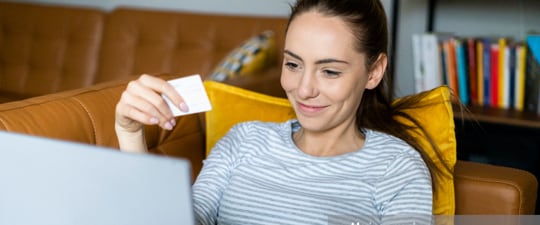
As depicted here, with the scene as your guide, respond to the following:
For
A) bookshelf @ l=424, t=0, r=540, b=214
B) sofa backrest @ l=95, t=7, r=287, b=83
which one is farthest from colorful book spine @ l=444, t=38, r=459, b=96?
sofa backrest @ l=95, t=7, r=287, b=83

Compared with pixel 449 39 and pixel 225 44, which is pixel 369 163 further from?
pixel 225 44

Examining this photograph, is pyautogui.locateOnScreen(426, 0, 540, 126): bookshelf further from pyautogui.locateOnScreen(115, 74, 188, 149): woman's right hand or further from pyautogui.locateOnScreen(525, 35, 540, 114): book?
pyautogui.locateOnScreen(115, 74, 188, 149): woman's right hand

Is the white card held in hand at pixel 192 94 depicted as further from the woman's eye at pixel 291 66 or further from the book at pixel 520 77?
the book at pixel 520 77

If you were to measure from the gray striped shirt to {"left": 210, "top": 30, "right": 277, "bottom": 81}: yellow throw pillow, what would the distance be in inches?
37.4

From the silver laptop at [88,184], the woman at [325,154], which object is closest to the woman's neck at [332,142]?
the woman at [325,154]

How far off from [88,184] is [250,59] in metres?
1.80

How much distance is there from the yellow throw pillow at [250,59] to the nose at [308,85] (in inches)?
41.9

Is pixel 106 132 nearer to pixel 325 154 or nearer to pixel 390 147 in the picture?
pixel 325 154

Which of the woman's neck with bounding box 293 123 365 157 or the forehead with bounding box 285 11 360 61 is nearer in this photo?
the forehead with bounding box 285 11 360 61

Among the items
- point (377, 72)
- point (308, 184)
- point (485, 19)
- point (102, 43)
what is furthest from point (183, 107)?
point (102, 43)

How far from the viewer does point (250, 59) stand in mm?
2490

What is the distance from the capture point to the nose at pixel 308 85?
1334mm

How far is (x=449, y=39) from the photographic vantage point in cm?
263

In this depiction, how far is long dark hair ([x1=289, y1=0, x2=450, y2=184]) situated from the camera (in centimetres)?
139
